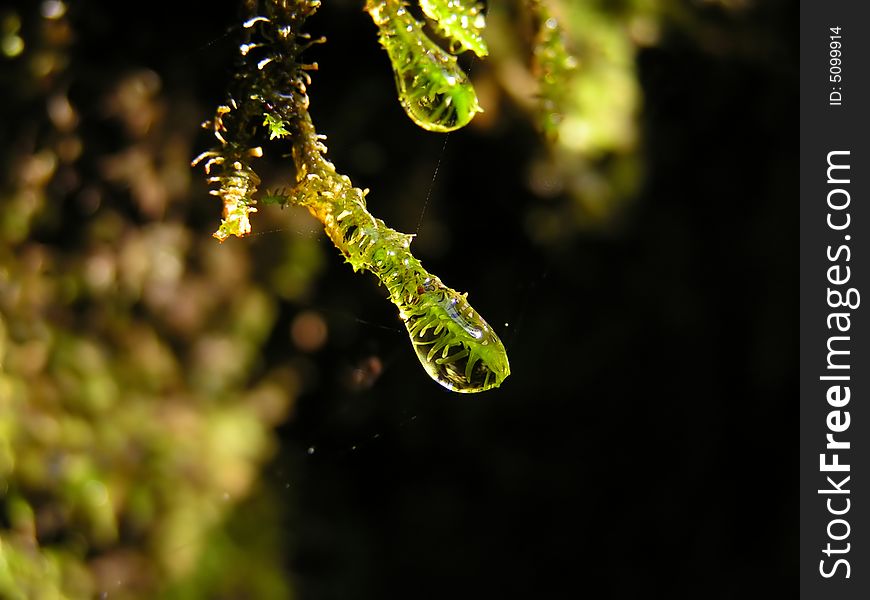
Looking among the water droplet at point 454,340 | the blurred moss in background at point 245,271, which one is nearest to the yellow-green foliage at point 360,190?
the water droplet at point 454,340

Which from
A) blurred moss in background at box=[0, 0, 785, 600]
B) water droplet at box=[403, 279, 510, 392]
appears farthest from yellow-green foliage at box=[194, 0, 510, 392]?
blurred moss in background at box=[0, 0, 785, 600]

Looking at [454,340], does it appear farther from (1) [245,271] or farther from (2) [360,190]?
(1) [245,271]

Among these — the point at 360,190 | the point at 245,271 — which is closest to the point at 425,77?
the point at 360,190

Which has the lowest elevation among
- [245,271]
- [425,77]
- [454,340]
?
[245,271]

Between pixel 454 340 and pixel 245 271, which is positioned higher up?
pixel 454 340

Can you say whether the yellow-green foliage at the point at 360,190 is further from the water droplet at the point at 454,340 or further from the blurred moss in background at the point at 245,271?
the blurred moss in background at the point at 245,271

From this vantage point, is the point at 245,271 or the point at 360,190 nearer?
the point at 360,190

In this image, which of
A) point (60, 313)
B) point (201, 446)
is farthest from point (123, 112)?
point (201, 446)

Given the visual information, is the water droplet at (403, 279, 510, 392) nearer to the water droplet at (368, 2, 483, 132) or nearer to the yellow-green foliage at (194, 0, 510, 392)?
the yellow-green foliage at (194, 0, 510, 392)
